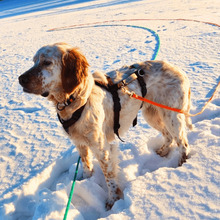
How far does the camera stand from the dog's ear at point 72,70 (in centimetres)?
197

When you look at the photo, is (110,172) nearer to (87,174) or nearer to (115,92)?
(87,174)

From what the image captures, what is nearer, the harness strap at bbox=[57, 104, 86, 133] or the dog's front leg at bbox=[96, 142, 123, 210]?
the harness strap at bbox=[57, 104, 86, 133]

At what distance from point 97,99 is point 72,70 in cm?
40

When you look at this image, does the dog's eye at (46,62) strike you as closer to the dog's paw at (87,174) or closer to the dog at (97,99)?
the dog at (97,99)

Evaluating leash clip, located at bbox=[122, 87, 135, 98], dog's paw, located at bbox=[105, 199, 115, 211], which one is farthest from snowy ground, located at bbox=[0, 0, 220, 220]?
leash clip, located at bbox=[122, 87, 135, 98]

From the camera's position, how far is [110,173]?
2387mm

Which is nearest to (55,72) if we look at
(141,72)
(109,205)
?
(141,72)

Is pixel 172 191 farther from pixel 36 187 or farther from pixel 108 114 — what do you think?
pixel 36 187

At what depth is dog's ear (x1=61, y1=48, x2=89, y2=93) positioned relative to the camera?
1.97 metres

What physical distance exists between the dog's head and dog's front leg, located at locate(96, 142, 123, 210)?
81 cm

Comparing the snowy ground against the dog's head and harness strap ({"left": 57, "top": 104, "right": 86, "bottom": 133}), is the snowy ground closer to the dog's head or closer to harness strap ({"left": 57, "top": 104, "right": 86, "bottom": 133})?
harness strap ({"left": 57, "top": 104, "right": 86, "bottom": 133})

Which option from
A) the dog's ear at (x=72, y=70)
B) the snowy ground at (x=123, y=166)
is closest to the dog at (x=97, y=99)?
the dog's ear at (x=72, y=70)

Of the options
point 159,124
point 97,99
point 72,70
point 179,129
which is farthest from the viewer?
point 159,124

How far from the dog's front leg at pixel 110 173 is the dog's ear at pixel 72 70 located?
0.79 metres
